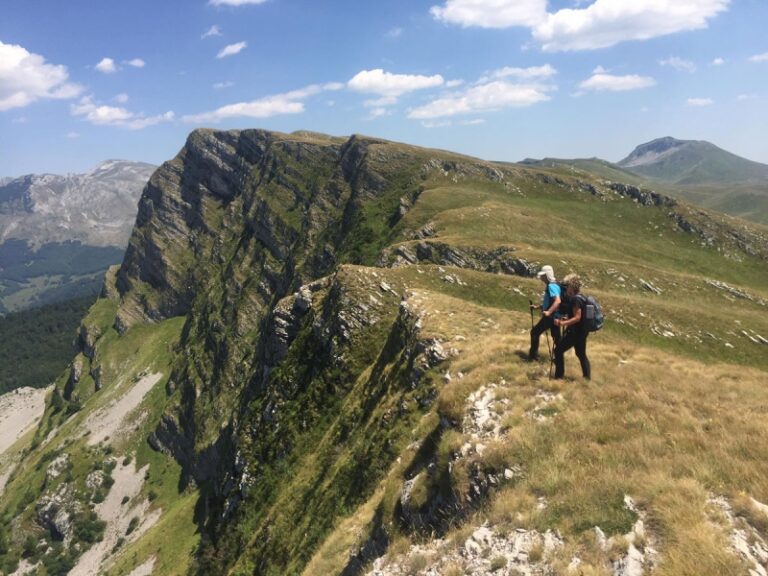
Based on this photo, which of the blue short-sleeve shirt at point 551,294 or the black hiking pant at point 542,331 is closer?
the black hiking pant at point 542,331

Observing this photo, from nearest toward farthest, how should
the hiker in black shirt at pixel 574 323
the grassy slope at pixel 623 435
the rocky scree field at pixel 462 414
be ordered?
the grassy slope at pixel 623 435
the rocky scree field at pixel 462 414
the hiker in black shirt at pixel 574 323

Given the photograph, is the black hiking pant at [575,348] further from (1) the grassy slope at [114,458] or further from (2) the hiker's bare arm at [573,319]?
(1) the grassy slope at [114,458]

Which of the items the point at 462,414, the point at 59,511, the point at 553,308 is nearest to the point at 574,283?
the point at 553,308

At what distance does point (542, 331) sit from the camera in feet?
63.4

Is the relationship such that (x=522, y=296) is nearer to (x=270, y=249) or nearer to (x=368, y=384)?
(x=368, y=384)

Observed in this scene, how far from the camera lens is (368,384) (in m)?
38.9

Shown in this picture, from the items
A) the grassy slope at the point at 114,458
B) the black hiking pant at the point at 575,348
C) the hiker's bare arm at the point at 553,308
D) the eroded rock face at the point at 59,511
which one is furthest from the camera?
the eroded rock face at the point at 59,511

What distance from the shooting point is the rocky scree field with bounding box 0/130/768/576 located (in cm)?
1138

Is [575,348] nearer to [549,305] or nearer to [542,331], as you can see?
[542,331]

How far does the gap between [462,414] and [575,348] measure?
5.07 m

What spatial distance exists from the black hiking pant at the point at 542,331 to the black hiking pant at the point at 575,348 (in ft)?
1.45

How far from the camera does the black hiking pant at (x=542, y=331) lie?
719 inches

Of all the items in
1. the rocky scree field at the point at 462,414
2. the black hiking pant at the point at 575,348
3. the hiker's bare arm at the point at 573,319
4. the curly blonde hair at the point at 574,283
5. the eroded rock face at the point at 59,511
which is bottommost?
the eroded rock face at the point at 59,511

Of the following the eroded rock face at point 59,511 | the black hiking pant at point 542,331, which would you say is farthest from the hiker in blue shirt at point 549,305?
the eroded rock face at point 59,511
